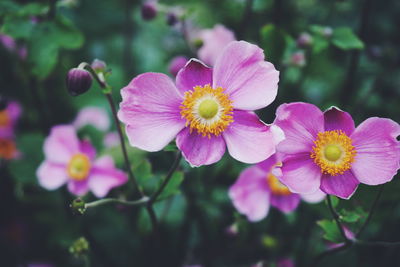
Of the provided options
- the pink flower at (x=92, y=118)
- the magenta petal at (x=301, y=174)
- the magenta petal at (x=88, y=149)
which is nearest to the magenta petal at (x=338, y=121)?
the magenta petal at (x=301, y=174)

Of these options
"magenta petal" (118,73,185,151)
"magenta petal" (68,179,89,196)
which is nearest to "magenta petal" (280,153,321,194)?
"magenta petal" (118,73,185,151)

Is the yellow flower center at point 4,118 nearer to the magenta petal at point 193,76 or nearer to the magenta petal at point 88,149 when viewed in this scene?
the magenta petal at point 88,149

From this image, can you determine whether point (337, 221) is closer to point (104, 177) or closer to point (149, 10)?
point (104, 177)

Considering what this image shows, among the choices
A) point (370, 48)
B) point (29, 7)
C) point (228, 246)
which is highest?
point (29, 7)

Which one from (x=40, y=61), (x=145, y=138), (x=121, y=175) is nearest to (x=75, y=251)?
(x=121, y=175)

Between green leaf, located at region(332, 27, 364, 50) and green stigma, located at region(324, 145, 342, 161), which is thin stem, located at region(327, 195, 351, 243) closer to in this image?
green stigma, located at region(324, 145, 342, 161)

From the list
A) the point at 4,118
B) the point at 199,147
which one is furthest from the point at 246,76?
the point at 4,118

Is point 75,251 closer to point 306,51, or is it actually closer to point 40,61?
point 40,61
